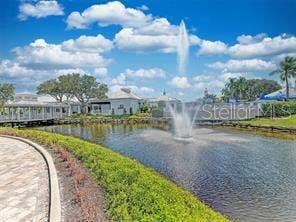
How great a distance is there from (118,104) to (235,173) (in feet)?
188

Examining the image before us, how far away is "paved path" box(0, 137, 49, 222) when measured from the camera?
7.05m

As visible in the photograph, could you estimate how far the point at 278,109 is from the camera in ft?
142

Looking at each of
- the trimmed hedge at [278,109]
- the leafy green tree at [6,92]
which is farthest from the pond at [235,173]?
the leafy green tree at [6,92]

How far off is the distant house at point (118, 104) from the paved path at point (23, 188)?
54664 millimetres

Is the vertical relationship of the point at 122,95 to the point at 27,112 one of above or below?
above

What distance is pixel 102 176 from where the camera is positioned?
9.71m

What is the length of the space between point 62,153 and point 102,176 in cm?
493

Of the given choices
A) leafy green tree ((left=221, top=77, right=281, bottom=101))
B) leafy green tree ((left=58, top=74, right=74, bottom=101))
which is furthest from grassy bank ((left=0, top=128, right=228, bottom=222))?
leafy green tree ((left=221, top=77, right=281, bottom=101))

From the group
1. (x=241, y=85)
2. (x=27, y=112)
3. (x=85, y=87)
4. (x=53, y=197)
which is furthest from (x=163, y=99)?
(x=53, y=197)

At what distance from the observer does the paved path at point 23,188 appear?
7.05 metres

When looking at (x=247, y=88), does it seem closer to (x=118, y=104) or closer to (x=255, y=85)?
(x=255, y=85)

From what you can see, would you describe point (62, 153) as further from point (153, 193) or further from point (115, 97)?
point (115, 97)

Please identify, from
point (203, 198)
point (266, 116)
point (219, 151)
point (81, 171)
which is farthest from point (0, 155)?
point (266, 116)

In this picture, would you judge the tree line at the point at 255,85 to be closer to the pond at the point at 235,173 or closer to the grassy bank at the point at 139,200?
the pond at the point at 235,173
